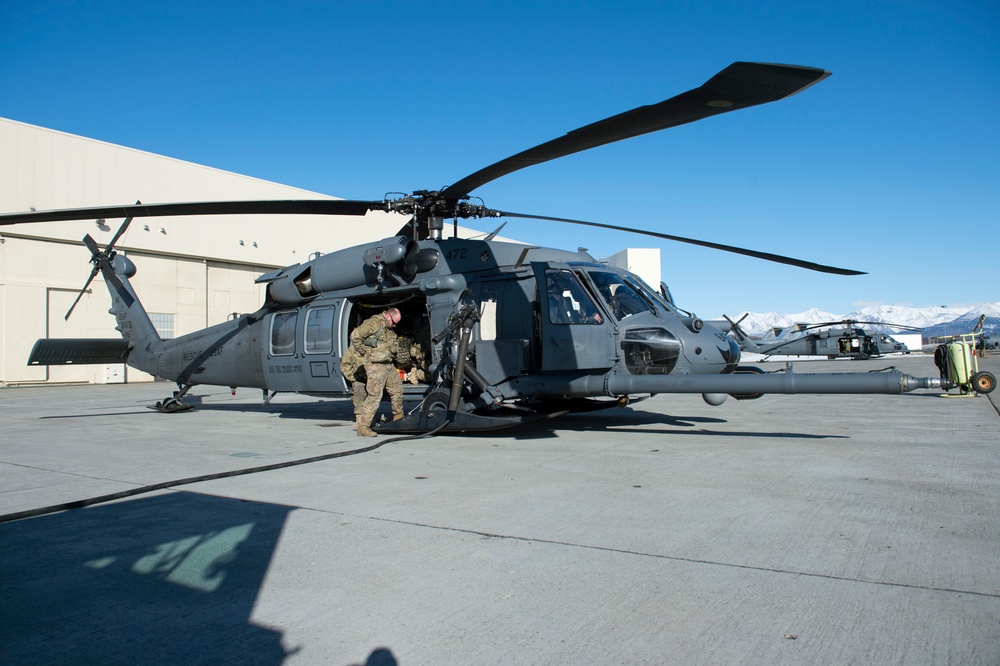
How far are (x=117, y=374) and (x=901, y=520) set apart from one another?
29176 millimetres

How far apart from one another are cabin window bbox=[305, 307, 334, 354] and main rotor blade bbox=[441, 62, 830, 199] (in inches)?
192

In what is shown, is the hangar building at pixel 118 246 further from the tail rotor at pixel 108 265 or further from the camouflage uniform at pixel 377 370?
the camouflage uniform at pixel 377 370

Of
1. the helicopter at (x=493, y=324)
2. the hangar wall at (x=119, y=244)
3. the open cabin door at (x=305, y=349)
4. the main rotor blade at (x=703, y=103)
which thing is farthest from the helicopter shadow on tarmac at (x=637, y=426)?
the hangar wall at (x=119, y=244)

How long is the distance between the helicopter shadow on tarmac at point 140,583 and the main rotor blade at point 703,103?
10.9ft

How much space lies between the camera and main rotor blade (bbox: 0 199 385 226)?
23.4 ft

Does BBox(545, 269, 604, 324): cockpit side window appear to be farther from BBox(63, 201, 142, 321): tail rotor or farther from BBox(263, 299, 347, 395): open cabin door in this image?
BBox(63, 201, 142, 321): tail rotor

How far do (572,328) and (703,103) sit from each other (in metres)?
4.13

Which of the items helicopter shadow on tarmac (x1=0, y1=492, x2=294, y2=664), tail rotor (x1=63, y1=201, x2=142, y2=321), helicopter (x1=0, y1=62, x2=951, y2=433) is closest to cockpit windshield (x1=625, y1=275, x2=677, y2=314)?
helicopter (x1=0, y1=62, x2=951, y2=433)

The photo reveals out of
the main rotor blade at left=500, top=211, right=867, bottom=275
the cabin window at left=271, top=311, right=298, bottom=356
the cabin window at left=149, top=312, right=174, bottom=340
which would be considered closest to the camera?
the main rotor blade at left=500, top=211, right=867, bottom=275

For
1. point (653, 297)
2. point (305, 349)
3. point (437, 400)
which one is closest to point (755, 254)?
point (653, 297)

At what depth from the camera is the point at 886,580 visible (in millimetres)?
2951

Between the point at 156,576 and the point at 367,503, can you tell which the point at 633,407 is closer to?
the point at 367,503

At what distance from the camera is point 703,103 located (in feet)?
13.1

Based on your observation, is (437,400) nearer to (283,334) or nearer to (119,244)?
(283,334)
